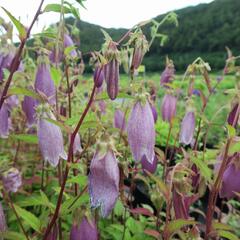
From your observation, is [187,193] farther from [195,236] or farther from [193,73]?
[193,73]

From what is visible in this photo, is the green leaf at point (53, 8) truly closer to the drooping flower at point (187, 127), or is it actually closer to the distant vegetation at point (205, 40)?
the drooping flower at point (187, 127)

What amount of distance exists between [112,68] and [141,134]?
19cm

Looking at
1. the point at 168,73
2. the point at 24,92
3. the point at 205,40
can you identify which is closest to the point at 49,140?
the point at 24,92

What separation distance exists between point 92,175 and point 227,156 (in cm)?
44

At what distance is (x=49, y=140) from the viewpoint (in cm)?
118

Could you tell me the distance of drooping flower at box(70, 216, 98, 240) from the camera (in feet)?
4.01

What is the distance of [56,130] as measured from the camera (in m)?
1.19

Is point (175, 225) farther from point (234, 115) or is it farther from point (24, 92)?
point (24, 92)

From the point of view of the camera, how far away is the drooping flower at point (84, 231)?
122 cm

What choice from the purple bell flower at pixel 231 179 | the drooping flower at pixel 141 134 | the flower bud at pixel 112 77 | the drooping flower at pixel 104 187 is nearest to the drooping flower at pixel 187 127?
the purple bell flower at pixel 231 179

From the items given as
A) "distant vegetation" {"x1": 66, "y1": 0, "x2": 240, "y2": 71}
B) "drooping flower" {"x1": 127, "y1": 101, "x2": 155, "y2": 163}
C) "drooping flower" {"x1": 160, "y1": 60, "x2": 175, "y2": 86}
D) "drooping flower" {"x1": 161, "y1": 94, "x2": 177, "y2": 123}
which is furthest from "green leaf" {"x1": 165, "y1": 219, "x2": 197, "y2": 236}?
"distant vegetation" {"x1": 66, "y1": 0, "x2": 240, "y2": 71}

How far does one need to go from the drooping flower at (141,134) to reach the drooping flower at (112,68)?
0.40ft

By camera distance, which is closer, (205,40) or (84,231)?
(84,231)

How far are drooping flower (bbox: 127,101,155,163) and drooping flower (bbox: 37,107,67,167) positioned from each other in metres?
0.19
